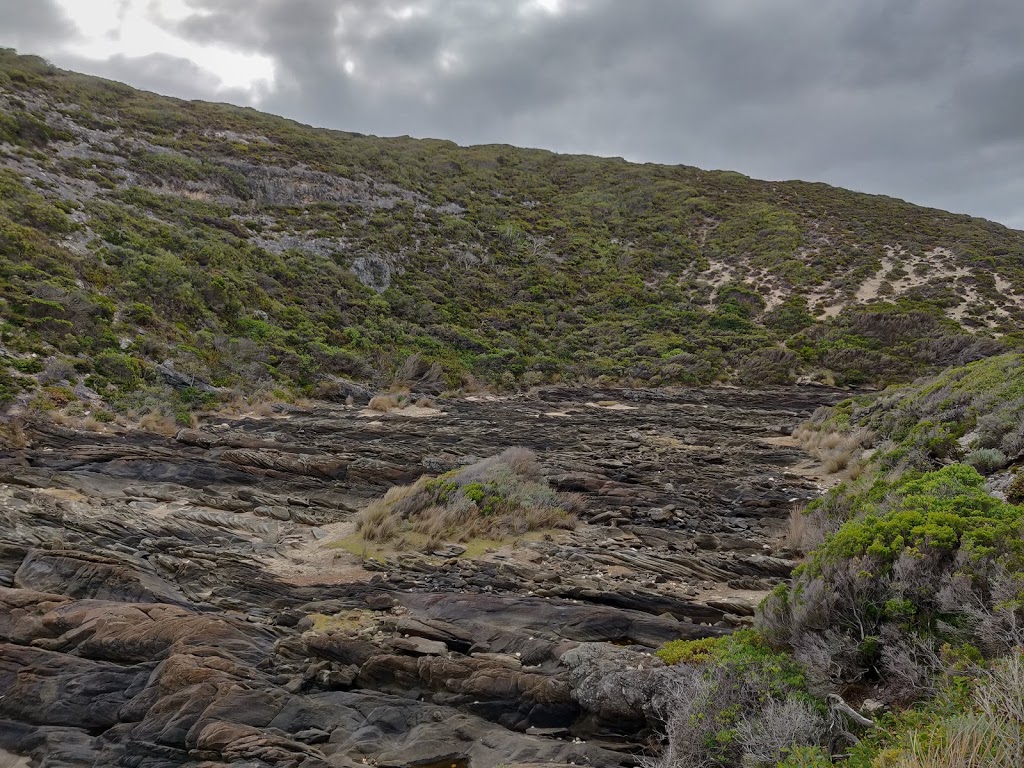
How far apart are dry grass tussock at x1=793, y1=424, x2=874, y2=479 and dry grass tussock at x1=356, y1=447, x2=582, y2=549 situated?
23.4ft

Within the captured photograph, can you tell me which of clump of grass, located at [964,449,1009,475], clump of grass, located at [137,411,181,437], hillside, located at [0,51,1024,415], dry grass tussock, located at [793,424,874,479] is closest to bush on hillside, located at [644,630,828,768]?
clump of grass, located at [964,449,1009,475]

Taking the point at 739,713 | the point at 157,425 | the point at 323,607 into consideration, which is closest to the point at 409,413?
the point at 157,425

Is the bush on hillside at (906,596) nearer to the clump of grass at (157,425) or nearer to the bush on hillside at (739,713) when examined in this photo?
the bush on hillside at (739,713)

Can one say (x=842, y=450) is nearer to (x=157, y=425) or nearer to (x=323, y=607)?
(x=323, y=607)

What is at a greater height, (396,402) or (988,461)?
(988,461)

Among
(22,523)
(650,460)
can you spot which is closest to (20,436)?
(22,523)

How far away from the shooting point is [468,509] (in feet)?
35.8

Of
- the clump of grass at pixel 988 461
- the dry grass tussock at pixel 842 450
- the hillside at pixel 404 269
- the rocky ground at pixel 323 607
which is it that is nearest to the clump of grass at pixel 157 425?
the rocky ground at pixel 323 607

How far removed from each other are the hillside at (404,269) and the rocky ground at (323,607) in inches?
343

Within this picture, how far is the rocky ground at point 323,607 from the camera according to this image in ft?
15.8

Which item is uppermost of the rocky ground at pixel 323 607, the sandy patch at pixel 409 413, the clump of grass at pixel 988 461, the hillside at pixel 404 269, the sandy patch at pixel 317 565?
the hillside at pixel 404 269

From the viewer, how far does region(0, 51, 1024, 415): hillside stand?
2481 centimetres

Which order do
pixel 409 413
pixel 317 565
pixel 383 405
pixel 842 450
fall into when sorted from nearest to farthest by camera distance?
pixel 317 565 → pixel 842 450 → pixel 409 413 → pixel 383 405

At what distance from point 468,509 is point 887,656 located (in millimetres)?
7714
